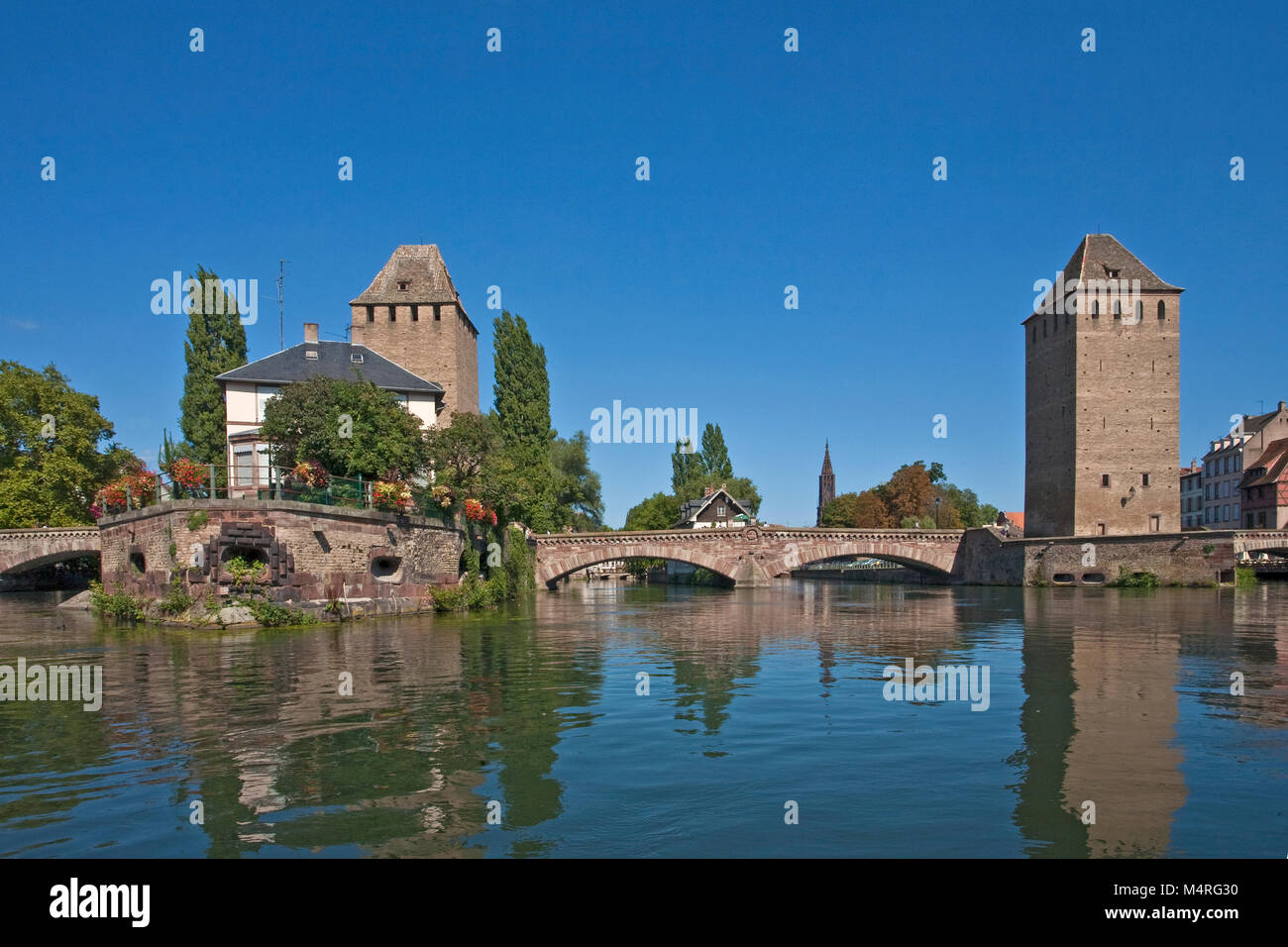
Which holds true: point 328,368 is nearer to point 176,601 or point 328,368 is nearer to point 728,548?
point 176,601

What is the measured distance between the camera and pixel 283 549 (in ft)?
81.3

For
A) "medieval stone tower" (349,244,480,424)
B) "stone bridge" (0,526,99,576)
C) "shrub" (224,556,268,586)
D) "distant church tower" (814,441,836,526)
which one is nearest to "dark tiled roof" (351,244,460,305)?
"medieval stone tower" (349,244,480,424)

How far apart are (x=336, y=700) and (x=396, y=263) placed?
4255cm

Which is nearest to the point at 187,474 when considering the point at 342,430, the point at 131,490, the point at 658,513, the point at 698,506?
the point at 131,490

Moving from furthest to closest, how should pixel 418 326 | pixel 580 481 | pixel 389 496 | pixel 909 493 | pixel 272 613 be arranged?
pixel 909 493 < pixel 580 481 < pixel 418 326 < pixel 389 496 < pixel 272 613

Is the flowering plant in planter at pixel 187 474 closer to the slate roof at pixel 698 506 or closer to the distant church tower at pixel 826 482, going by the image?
the slate roof at pixel 698 506

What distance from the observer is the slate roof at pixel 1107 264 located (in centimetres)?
5703

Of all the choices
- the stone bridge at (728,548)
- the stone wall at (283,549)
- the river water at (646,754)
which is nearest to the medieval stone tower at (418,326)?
the stone bridge at (728,548)

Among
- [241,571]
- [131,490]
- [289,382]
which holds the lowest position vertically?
[241,571]

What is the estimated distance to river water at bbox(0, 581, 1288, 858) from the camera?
677 cm

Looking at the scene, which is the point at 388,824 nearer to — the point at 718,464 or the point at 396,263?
the point at 396,263

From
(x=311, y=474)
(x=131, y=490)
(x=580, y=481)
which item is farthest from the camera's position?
(x=580, y=481)

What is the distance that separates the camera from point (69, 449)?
53.0m

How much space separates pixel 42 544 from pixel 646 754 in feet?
178
